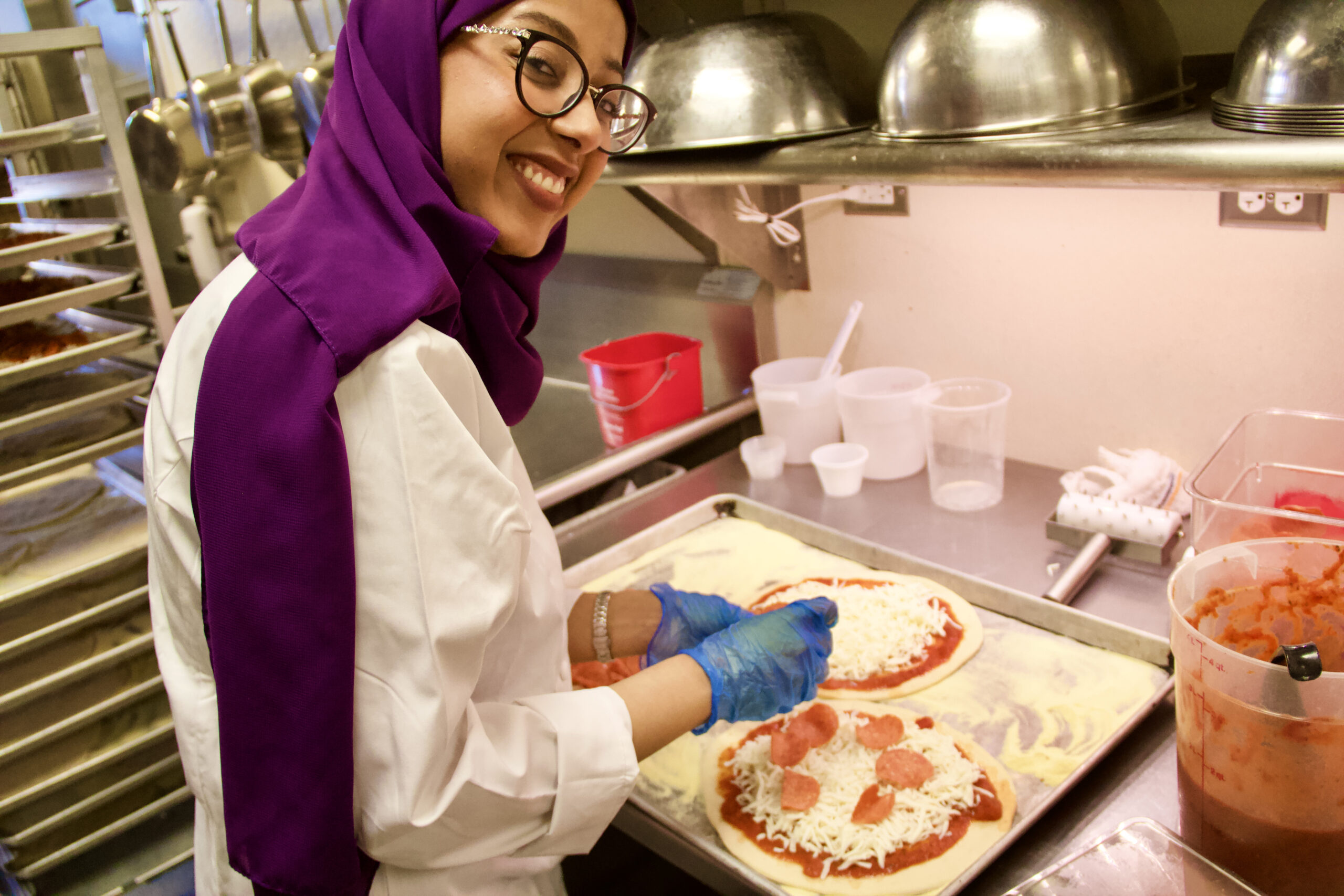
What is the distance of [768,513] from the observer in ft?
6.78

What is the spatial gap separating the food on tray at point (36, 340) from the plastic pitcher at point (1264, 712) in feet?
6.71

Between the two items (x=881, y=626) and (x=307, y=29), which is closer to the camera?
(x=881, y=626)

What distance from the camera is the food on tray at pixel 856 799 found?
121 cm

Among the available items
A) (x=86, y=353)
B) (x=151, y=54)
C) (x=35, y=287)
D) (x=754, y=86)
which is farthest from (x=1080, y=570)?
(x=151, y=54)

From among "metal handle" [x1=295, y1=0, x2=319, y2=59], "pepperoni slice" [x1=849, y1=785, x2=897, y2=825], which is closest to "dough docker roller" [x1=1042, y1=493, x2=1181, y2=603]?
"pepperoni slice" [x1=849, y1=785, x2=897, y2=825]

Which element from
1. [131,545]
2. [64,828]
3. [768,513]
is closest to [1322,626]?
[768,513]

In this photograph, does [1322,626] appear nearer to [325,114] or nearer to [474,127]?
[474,127]

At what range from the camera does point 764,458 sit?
223 cm

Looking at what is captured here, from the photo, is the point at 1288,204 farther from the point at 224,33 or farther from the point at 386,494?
the point at 224,33

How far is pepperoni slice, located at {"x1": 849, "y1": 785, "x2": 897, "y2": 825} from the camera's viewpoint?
1270mm

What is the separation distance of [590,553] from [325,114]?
1.15m

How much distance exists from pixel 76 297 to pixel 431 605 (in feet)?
4.36

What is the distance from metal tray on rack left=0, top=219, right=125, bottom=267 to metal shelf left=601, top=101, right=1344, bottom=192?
4.00 feet

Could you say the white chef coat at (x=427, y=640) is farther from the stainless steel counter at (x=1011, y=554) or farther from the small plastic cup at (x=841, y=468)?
the small plastic cup at (x=841, y=468)
